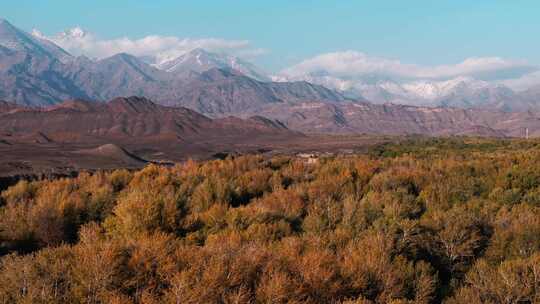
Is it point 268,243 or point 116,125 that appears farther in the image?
point 116,125

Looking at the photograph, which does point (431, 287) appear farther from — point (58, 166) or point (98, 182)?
point (58, 166)

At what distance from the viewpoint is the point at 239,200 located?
24969 millimetres

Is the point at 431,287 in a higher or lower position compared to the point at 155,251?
lower

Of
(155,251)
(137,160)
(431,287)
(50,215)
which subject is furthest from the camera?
(137,160)

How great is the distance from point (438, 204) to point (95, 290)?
762 inches

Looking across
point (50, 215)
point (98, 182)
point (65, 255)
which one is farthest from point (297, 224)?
point (98, 182)

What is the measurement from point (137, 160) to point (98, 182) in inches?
2512

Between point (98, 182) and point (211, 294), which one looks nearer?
point (211, 294)

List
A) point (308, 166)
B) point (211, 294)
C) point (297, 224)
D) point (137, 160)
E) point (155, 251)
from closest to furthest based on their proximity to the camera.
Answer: point (211, 294) → point (155, 251) → point (297, 224) → point (308, 166) → point (137, 160)

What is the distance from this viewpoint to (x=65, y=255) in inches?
407

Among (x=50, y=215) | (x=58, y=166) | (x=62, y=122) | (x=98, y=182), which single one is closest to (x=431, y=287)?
(x=50, y=215)

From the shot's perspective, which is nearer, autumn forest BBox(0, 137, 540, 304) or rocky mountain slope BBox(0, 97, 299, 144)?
autumn forest BBox(0, 137, 540, 304)

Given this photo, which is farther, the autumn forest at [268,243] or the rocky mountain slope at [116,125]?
the rocky mountain slope at [116,125]

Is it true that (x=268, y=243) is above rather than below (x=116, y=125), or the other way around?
below
